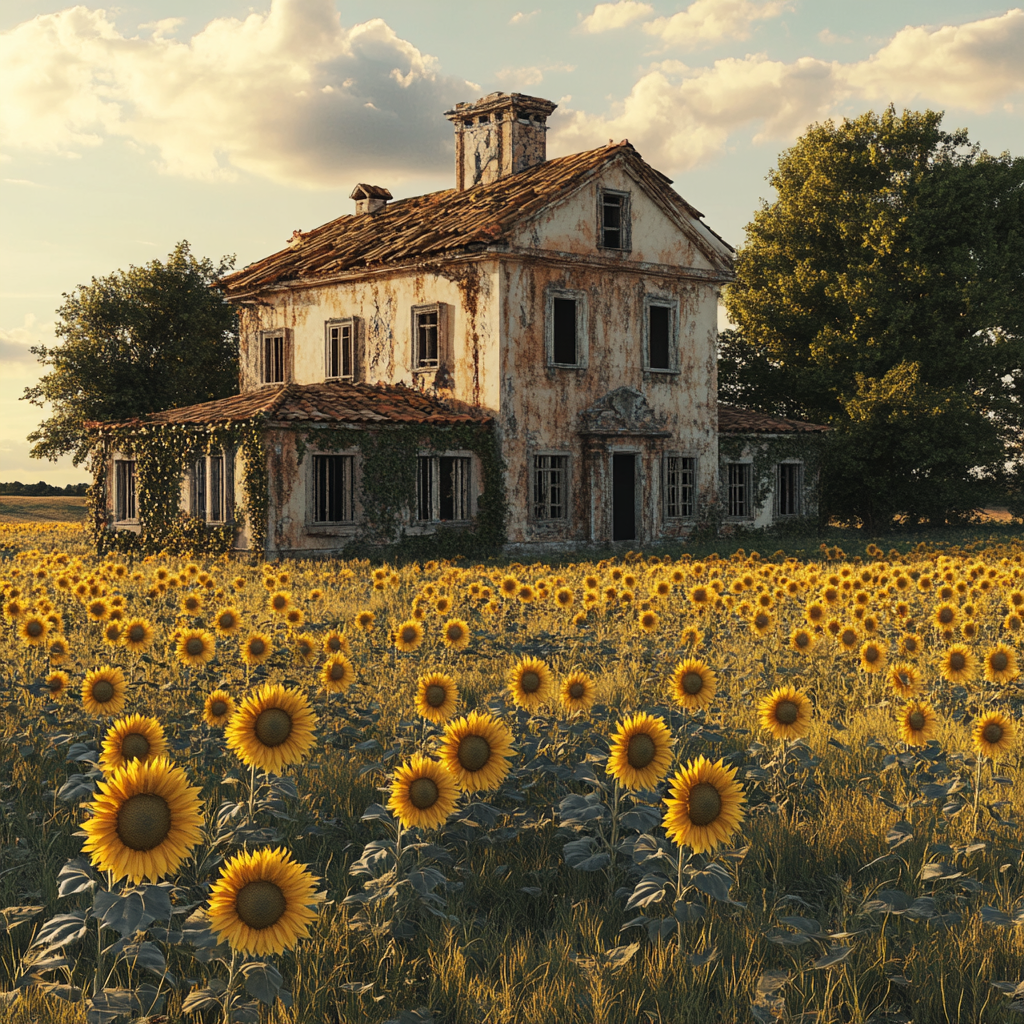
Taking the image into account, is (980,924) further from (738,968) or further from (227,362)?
(227,362)

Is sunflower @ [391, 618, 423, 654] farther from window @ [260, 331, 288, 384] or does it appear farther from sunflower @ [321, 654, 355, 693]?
window @ [260, 331, 288, 384]

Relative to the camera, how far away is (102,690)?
5.16 meters

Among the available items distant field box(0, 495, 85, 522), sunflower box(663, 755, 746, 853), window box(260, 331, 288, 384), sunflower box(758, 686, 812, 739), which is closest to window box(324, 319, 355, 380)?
window box(260, 331, 288, 384)

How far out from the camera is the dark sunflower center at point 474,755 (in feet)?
13.0

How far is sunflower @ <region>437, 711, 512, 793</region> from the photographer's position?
12.9 ft

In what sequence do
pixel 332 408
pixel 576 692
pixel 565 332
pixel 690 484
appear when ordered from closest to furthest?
pixel 576 692 < pixel 332 408 < pixel 565 332 < pixel 690 484

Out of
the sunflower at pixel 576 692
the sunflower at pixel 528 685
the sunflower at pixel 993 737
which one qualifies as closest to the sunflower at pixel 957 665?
the sunflower at pixel 993 737

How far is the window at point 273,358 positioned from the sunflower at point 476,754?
79.7 ft

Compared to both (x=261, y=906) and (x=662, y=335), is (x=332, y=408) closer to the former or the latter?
(x=662, y=335)

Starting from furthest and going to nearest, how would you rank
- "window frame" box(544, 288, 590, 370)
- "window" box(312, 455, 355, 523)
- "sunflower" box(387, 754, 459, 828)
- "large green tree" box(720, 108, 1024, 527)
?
1. "large green tree" box(720, 108, 1024, 527)
2. "window frame" box(544, 288, 590, 370)
3. "window" box(312, 455, 355, 523)
4. "sunflower" box(387, 754, 459, 828)

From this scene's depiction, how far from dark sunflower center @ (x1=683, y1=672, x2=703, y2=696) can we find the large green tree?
2754 cm

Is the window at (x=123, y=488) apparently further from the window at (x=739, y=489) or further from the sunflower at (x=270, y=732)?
the sunflower at (x=270, y=732)

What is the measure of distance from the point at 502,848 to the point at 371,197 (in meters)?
27.4

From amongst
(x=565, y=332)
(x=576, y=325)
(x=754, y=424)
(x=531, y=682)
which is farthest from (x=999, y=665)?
(x=754, y=424)
